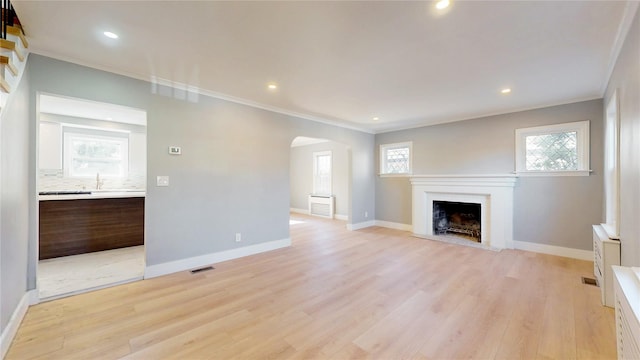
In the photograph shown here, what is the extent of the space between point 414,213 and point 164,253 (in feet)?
15.8

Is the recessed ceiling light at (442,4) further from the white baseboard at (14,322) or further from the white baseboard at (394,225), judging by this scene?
the white baseboard at (394,225)

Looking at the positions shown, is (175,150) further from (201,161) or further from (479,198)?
(479,198)

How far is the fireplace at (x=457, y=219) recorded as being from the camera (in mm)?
5328

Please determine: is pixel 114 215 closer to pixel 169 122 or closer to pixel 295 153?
pixel 169 122

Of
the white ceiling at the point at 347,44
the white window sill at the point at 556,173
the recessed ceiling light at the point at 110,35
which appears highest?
the recessed ceiling light at the point at 110,35

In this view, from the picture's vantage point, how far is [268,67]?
290cm

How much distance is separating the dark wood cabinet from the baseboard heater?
4.91 meters

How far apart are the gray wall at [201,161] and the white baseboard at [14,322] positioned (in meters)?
0.14

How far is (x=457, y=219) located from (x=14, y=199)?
6723 mm

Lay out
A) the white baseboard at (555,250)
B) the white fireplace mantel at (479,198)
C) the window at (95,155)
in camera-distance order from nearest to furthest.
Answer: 1. the white baseboard at (555,250)
2. the white fireplace mantel at (479,198)
3. the window at (95,155)

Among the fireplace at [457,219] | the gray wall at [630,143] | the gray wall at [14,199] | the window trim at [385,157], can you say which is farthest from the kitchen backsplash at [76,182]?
the gray wall at [630,143]

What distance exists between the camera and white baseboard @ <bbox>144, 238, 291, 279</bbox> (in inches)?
129

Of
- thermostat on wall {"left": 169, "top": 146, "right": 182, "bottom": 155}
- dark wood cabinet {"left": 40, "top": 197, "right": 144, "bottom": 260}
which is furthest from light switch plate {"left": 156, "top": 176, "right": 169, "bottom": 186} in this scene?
dark wood cabinet {"left": 40, "top": 197, "right": 144, "bottom": 260}

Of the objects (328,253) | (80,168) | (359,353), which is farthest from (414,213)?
(80,168)
